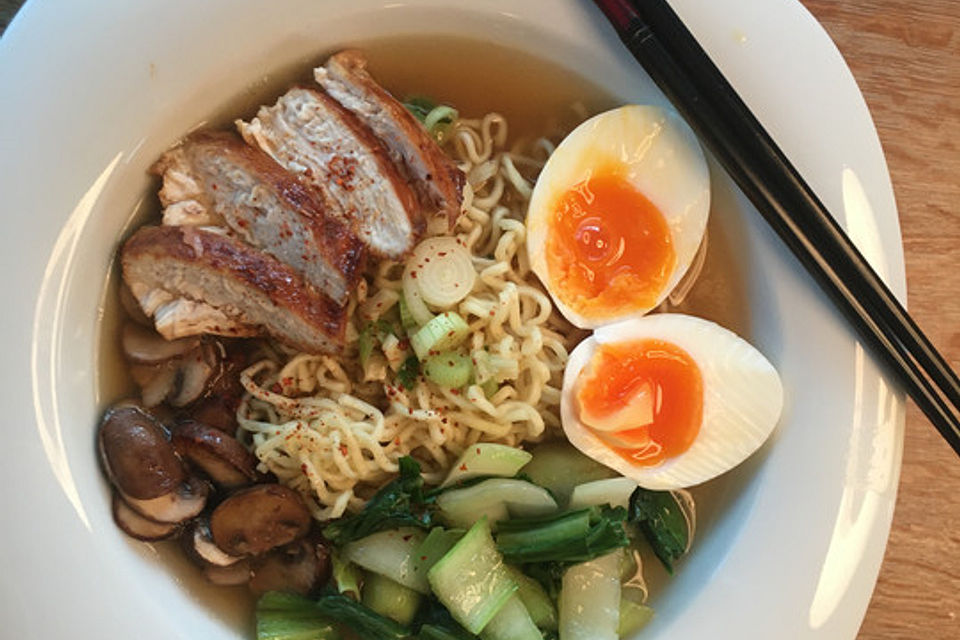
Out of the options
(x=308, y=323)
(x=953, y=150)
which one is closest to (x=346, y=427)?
(x=308, y=323)

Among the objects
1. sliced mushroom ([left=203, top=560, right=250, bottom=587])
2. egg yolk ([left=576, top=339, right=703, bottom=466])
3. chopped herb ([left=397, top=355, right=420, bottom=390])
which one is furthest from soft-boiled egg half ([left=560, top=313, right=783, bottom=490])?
sliced mushroom ([left=203, top=560, right=250, bottom=587])

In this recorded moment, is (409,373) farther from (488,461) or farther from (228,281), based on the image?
(228,281)

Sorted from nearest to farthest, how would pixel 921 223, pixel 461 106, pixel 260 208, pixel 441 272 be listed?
pixel 260 208 → pixel 441 272 → pixel 921 223 → pixel 461 106

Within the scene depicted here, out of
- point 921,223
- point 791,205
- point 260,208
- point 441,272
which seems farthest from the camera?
point 921,223

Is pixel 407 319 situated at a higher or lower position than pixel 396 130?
lower

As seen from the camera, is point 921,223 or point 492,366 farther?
point 921,223

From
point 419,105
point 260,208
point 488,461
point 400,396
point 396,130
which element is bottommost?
point 488,461

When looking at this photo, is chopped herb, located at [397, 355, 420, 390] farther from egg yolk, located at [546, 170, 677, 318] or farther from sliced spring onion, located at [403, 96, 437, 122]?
sliced spring onion, located at [403, 96, 437, 122]

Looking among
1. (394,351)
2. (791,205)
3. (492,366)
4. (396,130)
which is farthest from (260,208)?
(791,205)
